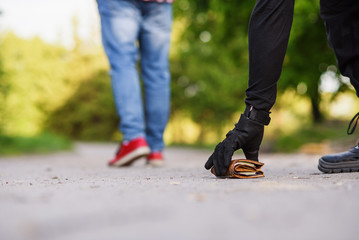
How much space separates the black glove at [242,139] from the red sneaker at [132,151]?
153 centimetres

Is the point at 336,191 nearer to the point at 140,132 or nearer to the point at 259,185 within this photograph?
the point at 259,185

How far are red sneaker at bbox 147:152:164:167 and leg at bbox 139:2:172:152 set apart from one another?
0.05 m

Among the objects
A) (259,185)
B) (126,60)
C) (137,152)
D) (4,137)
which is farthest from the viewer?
(4,137)

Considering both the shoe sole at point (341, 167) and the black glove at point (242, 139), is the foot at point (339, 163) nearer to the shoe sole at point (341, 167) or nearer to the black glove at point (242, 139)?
the shoe sole at point (341, 167)

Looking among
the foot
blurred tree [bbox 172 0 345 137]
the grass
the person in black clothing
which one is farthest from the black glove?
the grass

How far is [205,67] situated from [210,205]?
2103 cm

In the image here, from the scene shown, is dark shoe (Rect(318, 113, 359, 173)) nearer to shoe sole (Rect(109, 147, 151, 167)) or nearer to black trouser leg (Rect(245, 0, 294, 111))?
black trouser leg (Rect(245, 0, 294, 111))

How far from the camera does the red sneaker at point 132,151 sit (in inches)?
150

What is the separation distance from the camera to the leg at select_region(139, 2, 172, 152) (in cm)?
432

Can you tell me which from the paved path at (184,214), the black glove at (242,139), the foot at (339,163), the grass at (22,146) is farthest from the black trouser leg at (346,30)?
the grass at (22,146)

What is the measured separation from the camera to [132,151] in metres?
3.83

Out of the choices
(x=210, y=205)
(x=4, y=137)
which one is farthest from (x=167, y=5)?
(x=4, y=137)

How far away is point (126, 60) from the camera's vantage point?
4.09 metres

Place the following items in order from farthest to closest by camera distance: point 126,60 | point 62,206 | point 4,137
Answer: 1. point 4,137
2. point 126,60
3. point 62,206
